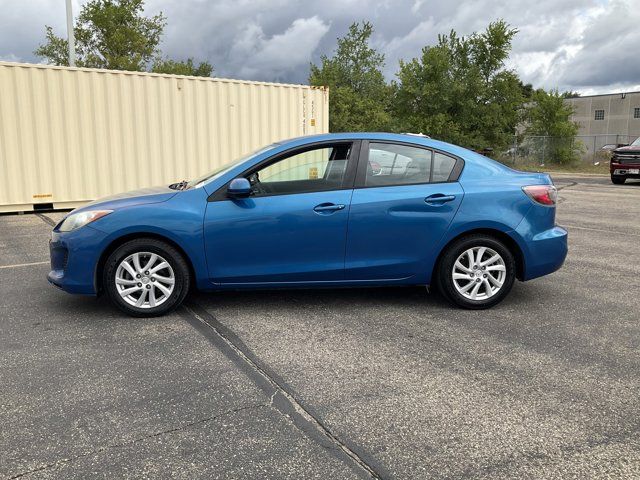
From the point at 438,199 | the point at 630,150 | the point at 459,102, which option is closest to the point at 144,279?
the point at 438,199

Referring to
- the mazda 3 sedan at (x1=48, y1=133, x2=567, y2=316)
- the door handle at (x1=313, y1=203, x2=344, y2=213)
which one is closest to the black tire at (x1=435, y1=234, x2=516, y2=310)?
the mazda 3 sedan at (x1=48, y1=133, x2=567, y2=316)

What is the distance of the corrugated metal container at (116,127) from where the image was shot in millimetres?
10750

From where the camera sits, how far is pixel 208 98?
12375 mm

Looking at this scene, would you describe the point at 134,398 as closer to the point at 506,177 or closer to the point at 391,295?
the point at 391,295

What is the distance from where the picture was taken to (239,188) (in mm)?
4414

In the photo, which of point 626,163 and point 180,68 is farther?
point 180,68

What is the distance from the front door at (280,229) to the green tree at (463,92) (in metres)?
29.0

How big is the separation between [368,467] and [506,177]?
3169 mm

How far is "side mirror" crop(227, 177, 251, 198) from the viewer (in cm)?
442

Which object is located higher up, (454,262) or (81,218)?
(81,218)

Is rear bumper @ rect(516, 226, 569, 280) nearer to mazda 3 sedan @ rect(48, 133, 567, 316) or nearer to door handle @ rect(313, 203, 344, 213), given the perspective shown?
mazda 3 sedan @ rect(48, 133, 567, 316)

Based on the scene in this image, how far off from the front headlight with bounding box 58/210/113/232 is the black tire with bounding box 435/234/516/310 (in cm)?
279

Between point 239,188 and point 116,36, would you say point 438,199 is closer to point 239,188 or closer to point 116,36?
point 239,188

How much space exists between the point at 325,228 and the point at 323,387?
1.58 m
